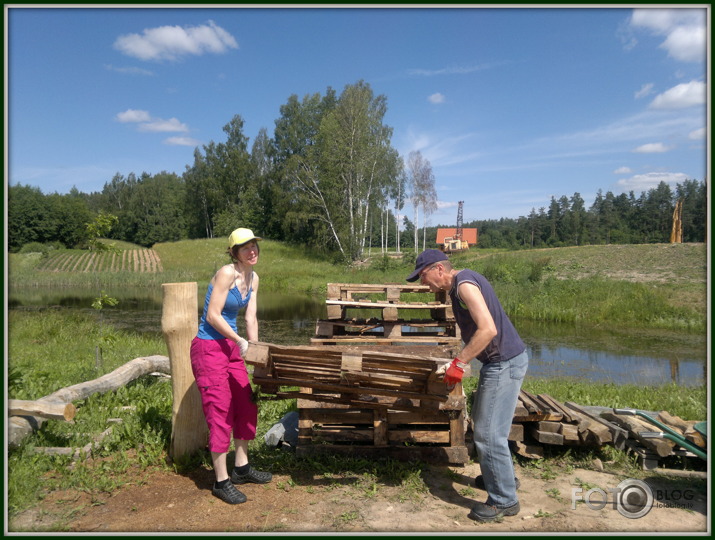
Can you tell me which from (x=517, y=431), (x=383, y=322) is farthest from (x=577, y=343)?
(x=517, y=431)

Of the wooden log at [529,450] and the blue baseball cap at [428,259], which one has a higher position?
the blue baseball cap at [428,259]

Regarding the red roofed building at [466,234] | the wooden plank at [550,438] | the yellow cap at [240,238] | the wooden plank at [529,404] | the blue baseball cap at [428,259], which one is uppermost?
the red roofed building at [466,234]

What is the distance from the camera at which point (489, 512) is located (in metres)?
3.32

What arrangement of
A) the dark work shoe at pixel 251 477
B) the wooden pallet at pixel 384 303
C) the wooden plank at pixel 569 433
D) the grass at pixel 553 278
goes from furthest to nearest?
1. the grass at pixel 553 278
2. the wooden pallet at pixel 384 303
3. the wooden plank at pixel 569 433
4. the dark work shoe at pixel 251 477

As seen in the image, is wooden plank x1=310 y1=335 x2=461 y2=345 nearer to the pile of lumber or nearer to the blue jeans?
the pile of lumber

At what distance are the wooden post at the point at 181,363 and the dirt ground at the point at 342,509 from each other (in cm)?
32

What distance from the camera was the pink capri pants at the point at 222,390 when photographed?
3.63m

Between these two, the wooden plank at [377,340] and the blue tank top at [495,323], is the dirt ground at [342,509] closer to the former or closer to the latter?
the blue tank top at [495,323]

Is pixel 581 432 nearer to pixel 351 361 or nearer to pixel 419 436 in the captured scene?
pixel 419 436

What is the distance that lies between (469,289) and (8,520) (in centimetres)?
336

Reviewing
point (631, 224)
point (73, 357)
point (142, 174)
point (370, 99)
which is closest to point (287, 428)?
point (73, 357)

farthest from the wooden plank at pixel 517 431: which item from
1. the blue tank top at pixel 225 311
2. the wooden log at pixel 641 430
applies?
the blue tank top at pixel 225 311

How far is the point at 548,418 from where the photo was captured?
439 cm

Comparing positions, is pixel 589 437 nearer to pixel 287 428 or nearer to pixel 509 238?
pixel 287 428
